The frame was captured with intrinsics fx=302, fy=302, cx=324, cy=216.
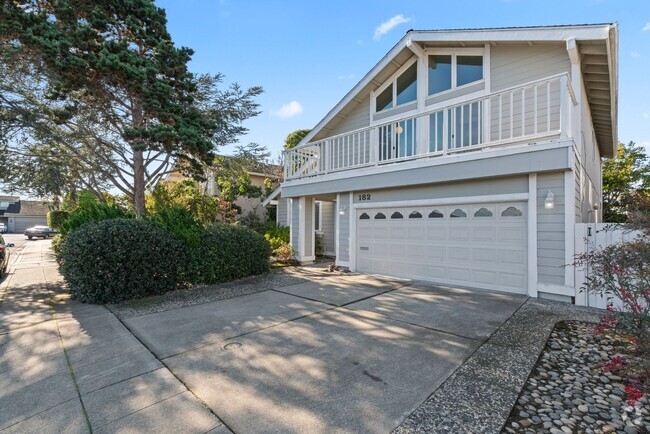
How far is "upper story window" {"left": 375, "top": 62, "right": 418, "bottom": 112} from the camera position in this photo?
9.77m

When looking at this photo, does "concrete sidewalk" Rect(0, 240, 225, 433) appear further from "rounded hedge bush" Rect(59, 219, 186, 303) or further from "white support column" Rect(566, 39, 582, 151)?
"white support column" Rect(566, 39, 582, 151)

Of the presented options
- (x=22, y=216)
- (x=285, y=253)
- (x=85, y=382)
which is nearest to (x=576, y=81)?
(x=285, y=253)

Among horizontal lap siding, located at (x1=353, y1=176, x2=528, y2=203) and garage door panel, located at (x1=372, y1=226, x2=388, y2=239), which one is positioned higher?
horizontal lap siding, located at (x1=353, y1=176, x2=528, y2=203)

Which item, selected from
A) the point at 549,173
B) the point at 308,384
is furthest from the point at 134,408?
the point at 549,173

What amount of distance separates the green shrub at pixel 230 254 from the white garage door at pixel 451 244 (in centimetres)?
314

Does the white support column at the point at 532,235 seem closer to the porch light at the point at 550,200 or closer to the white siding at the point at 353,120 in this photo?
the porch light at the point at 550,200

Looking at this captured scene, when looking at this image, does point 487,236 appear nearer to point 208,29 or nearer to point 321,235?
point 321,235

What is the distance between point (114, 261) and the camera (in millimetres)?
6164

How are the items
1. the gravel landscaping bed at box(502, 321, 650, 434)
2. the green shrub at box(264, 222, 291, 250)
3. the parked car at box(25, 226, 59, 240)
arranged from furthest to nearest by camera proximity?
the parked car at box(25, 226, 59, 240) < the green shrub at box(264, 222, 291, 250) < the gravel landscaping bed at box(502, 321, 650, 434)

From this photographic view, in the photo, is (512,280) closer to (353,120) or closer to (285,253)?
(285,253)

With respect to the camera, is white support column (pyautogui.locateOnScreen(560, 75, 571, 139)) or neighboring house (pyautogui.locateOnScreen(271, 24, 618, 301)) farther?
neighboring house (pyautogui.locateOnScreen(271, 24, 618, 301))

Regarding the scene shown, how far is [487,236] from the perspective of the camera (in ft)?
22.7

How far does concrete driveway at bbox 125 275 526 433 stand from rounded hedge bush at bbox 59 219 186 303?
1.52m

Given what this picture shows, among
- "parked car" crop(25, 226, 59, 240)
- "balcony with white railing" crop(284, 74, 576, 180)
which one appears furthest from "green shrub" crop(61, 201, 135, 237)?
"parked car" crop(25, 226, 59, 240)
